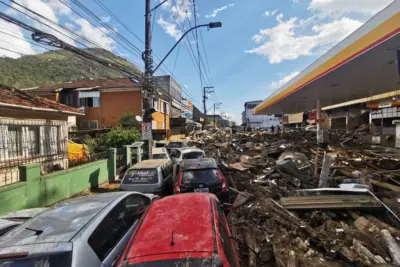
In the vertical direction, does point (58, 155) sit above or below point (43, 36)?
below

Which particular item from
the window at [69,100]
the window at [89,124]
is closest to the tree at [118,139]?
the window at [89,124]

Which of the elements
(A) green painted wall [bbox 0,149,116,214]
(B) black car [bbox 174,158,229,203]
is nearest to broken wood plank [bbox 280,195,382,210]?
(B) black car [bbox 174,158,229,203]

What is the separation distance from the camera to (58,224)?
3.87 m

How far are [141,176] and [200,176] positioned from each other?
2120 mm

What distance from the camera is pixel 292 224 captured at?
5.98 m

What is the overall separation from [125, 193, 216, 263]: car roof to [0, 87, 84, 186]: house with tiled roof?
7.25 m

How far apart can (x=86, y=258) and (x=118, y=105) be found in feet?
85.7

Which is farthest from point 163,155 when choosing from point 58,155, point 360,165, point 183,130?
point 183,130

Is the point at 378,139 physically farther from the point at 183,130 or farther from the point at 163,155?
the point at 183,130

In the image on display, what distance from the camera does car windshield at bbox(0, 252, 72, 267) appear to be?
304cm

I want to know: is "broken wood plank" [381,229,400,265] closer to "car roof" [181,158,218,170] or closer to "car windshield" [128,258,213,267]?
"car windshield" [128,258,213,267]

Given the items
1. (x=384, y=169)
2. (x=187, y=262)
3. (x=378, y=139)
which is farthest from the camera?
(x=378, y=139)

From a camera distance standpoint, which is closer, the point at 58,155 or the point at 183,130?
the point at 58,155

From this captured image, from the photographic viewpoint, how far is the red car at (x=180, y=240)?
110 inches
